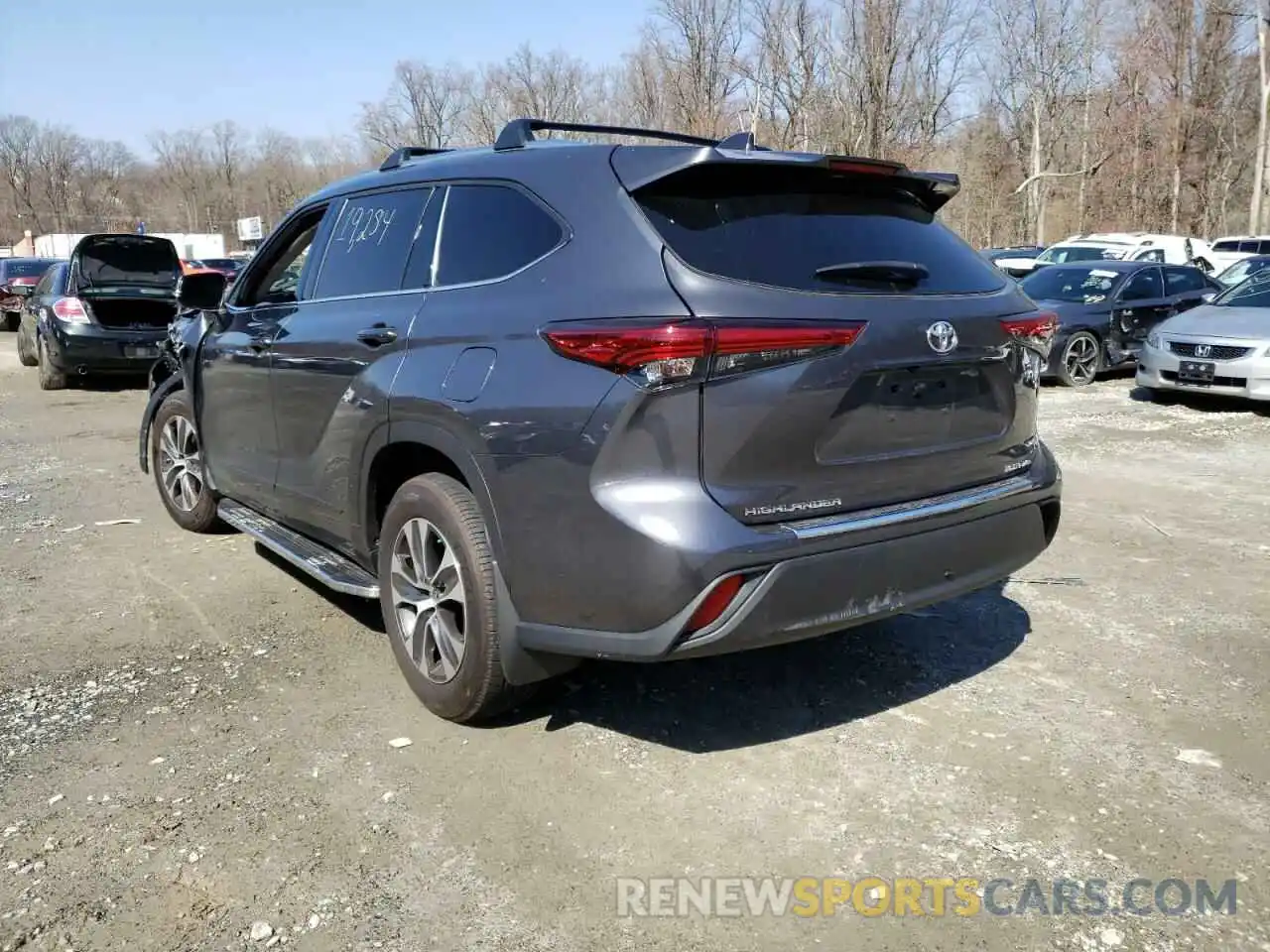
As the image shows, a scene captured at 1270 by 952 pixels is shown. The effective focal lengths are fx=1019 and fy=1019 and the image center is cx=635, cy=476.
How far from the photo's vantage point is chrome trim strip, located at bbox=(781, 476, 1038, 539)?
281cm

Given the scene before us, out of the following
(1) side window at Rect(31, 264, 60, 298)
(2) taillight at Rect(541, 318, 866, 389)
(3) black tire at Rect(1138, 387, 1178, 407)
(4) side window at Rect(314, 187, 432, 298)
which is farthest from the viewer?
(1) side window at Rect(31, 264, 60, 298)

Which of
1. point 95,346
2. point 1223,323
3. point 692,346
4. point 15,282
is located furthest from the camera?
point 15,282

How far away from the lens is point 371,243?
3957 mm

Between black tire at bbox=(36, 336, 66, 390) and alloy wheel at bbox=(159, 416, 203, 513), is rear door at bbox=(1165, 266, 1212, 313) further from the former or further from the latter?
black tire at bbox=(36, 336, 66, 390)

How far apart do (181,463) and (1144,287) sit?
11962 mm

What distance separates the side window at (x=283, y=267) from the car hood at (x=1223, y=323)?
9.25m

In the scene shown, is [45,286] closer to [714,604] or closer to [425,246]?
[425,246]

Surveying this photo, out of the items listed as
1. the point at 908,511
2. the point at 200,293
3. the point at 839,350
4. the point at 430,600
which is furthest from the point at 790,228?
the point at 200,293

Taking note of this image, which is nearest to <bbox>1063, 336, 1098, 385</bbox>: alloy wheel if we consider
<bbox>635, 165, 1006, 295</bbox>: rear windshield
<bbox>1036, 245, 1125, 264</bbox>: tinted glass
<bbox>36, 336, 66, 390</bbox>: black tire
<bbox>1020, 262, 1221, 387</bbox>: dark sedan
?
<bbox>1020, 262, 1221, 387</bbox>: dark sedan

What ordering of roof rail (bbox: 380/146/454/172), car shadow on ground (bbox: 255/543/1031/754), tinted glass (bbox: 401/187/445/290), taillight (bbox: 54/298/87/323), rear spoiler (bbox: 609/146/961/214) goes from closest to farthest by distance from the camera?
rear spoiler (bbox: 609/146/961/214), car shadow on ground (bbox: 255/543/1031/754), tinted glass (bbox: 401/187/445/290), roof rail (bbox: 380/146/454/172), taillight (bbox: 54/298/87/323)

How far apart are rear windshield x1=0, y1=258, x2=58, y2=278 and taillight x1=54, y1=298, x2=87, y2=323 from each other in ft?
42.1

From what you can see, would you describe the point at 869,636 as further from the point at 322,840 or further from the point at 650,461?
the point at 322,840

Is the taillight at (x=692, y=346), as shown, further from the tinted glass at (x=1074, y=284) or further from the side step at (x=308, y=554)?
the tinted glass at (x=1074, y=284)

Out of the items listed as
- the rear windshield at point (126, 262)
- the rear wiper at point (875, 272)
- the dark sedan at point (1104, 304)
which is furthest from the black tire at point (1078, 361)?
the rear windshield at point (126, 262)
